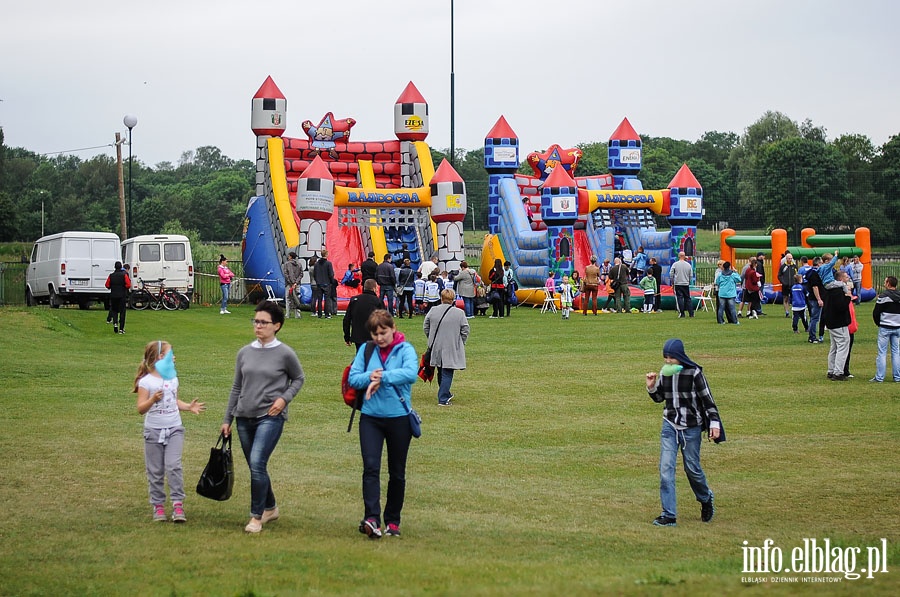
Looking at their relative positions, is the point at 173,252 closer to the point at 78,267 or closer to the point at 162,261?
the point at 162,261

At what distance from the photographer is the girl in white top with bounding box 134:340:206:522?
29.5 ft

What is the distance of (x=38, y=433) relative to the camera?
12992 mm

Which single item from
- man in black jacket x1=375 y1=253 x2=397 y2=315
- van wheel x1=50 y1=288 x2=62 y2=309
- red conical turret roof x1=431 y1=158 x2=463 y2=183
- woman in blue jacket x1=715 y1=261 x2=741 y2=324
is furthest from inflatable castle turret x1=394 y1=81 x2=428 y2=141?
woman in blue jacket x1=715 y1=261 x2=741 y2=324

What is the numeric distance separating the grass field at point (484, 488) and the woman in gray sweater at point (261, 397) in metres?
0.43

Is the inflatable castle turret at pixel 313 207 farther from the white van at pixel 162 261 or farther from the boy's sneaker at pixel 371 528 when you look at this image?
the boy's sneaker at pixel 371 528

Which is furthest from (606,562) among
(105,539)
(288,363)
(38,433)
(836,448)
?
(38,433)

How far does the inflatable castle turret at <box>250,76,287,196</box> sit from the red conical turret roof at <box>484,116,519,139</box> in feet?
21.6

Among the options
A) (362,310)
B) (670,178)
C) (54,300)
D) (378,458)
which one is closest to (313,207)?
(54,300)

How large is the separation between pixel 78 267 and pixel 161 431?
85.5 feet

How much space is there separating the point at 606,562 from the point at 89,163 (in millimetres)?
88938

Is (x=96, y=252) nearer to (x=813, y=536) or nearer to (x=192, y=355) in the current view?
(x=192, y=355)

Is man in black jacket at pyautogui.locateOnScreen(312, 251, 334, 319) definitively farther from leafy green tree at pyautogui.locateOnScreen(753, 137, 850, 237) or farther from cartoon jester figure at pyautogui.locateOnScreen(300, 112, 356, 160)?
leafy green tree at pyautogui.locateOnScreen(753, 137, 850, 237)

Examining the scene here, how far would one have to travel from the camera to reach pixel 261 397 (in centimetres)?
859

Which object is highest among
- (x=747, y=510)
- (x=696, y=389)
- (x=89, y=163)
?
(x=89, y=163)
